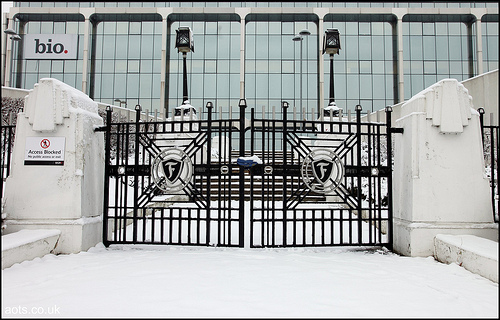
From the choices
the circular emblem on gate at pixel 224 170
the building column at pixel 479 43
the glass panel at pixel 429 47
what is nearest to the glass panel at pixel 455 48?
the building column at pixel 479 43

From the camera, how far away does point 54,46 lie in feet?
118

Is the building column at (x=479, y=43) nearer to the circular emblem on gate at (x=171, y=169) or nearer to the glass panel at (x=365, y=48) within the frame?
the glass panel at (x=365, y=48)

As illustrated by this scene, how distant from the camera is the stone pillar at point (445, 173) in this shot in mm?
5836

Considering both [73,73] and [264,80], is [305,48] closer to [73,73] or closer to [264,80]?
[264,80]

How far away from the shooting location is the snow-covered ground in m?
3.50

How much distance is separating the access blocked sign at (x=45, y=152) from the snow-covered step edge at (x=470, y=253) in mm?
6444

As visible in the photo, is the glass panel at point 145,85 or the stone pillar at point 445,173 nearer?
the stone pillar at point 445,173

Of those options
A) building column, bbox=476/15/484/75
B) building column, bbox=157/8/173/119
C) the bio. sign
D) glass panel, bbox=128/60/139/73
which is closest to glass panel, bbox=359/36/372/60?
building column, bbox=476/15/484/75

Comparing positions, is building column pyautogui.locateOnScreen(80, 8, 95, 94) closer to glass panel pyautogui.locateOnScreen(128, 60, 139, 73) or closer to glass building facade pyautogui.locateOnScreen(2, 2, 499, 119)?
glass building facade pyautogui.locateOnScreen(2, 2, 499, 119)

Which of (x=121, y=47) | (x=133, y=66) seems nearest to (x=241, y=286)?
(x=133, y=66)

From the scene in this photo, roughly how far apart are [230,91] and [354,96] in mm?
12820

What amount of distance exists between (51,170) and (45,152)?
32 centimetres

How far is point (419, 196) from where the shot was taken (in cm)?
586

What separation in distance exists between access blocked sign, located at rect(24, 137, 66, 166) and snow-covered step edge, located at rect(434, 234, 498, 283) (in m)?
6.44
